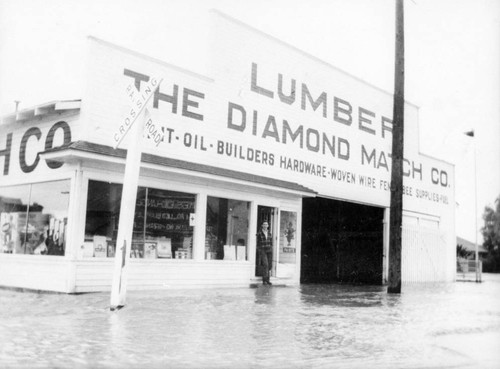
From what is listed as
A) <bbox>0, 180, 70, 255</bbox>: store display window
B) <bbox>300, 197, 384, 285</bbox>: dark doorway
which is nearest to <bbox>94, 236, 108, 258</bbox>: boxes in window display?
<bbox>0, 180, 70, 255</bbox>: store display window

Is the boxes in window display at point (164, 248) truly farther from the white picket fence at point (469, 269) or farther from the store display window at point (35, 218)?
the white picket fence at point (469, 269)

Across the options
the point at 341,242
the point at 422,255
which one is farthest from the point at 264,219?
the point at 422,255

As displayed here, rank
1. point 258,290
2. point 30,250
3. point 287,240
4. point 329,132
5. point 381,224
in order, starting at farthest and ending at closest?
point 381,224
point 329,132
point 287,240
point 258,290
point 30,250

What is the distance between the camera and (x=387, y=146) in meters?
21.9

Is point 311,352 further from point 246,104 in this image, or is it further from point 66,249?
point 246,104

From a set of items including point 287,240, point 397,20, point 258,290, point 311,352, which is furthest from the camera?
point 287,240

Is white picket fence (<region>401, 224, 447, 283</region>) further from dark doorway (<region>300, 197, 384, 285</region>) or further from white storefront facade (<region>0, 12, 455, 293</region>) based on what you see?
white storefront facade (<region>0, 12, 455, 293</region>)

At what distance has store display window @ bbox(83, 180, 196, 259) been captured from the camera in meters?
12.1

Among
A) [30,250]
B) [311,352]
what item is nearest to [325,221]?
[30,250]

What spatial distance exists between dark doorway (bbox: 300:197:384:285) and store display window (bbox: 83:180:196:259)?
847 centimetres

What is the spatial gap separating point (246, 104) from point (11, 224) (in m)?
7.19

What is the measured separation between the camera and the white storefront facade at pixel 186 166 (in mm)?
12148

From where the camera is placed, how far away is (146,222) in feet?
42.8

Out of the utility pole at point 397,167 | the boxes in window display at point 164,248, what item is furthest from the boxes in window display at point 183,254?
the utility pole at point 397,167
